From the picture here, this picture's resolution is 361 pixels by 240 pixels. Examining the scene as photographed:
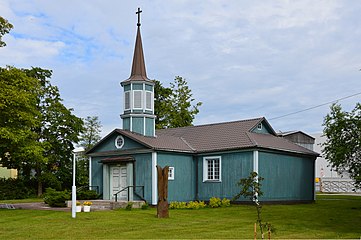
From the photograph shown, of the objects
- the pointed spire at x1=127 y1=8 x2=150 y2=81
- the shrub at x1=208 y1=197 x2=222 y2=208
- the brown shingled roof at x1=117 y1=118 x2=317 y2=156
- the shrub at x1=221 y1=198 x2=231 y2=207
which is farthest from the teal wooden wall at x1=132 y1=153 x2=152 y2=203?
the pointed spire at x1=127 y1=8 x2=150 y2=81

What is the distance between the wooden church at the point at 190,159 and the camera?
27.6 meters

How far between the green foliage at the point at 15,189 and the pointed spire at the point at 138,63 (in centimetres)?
1448

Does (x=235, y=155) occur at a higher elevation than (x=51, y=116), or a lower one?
lower

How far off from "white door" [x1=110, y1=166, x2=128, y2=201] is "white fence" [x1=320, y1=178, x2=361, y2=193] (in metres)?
27.6

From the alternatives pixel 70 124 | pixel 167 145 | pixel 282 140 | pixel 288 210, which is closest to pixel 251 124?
pixel 282 140

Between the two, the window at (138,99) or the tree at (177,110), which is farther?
the tree at (177,110)

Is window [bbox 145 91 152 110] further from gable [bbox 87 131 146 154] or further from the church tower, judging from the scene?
gable [bbox 87 131 146 154]

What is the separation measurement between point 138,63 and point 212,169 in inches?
295

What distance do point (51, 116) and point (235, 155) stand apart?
56.3 feet

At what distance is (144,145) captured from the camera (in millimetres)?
27562

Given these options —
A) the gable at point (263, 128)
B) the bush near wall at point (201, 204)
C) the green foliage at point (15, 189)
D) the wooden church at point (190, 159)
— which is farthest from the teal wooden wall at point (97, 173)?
the green foliage at point (15, 189)

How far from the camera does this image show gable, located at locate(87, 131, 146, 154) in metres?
28.6

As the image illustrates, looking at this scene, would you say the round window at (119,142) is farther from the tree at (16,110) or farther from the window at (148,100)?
the tree at (16,110)

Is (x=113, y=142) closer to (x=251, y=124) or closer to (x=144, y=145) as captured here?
(x=144, y=145)
